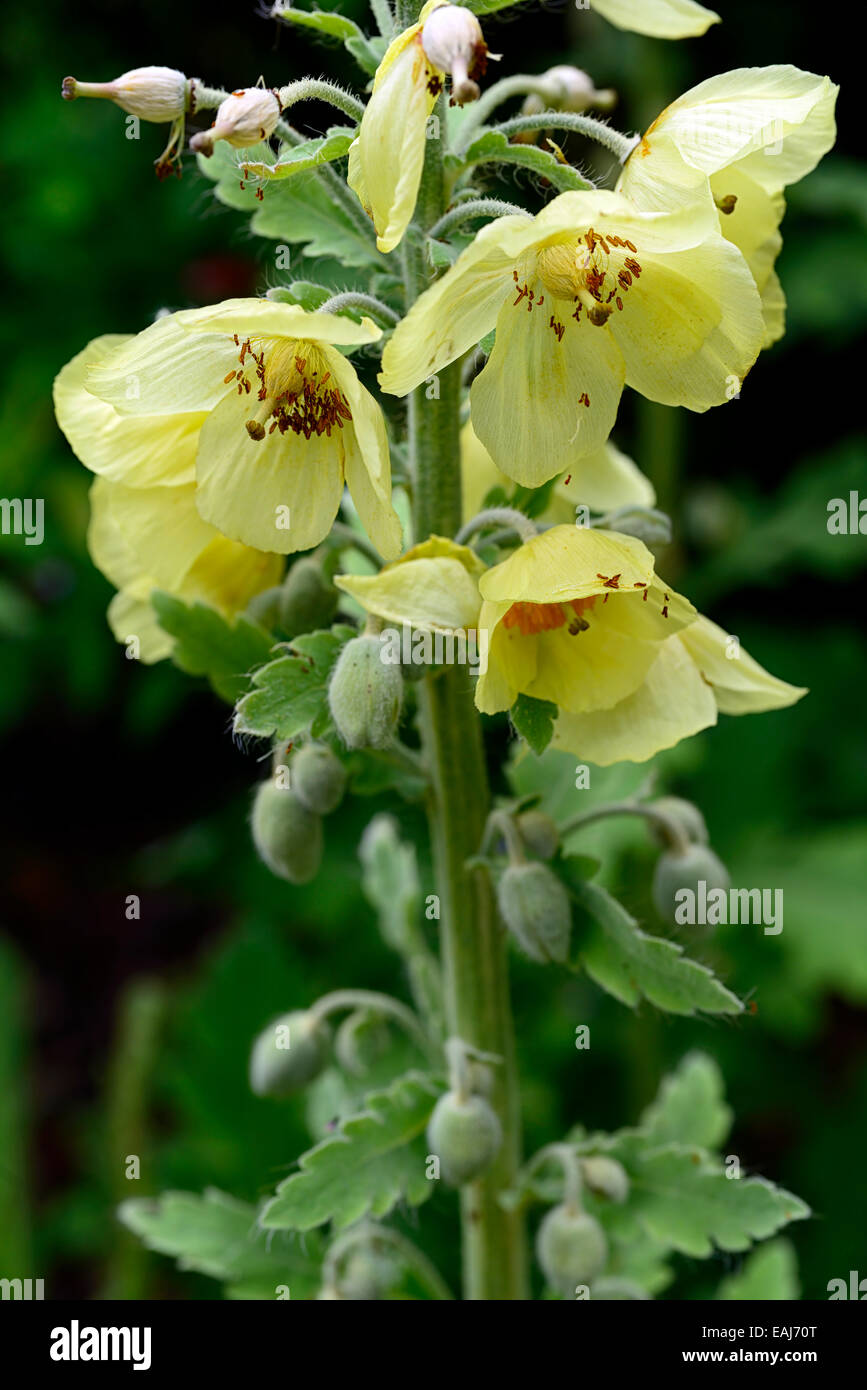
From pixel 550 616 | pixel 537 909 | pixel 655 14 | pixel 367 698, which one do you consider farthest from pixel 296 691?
pixel 655 14

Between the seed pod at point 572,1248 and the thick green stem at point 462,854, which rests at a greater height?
the thick green stem at point 462,854

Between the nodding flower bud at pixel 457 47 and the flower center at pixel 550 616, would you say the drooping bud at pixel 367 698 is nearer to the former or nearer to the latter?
the flower center at pixel 550 616

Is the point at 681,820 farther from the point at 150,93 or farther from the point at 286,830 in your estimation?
the point at 150,93

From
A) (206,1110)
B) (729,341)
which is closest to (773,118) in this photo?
(729,341)

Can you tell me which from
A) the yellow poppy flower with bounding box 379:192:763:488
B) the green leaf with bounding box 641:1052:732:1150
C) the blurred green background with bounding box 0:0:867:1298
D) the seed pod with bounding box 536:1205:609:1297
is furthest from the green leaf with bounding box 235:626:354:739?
the blurred green background with bounding box 0:0:867:1298

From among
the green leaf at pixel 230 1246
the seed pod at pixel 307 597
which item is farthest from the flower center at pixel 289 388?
the green leaf at pixel 230 1246
